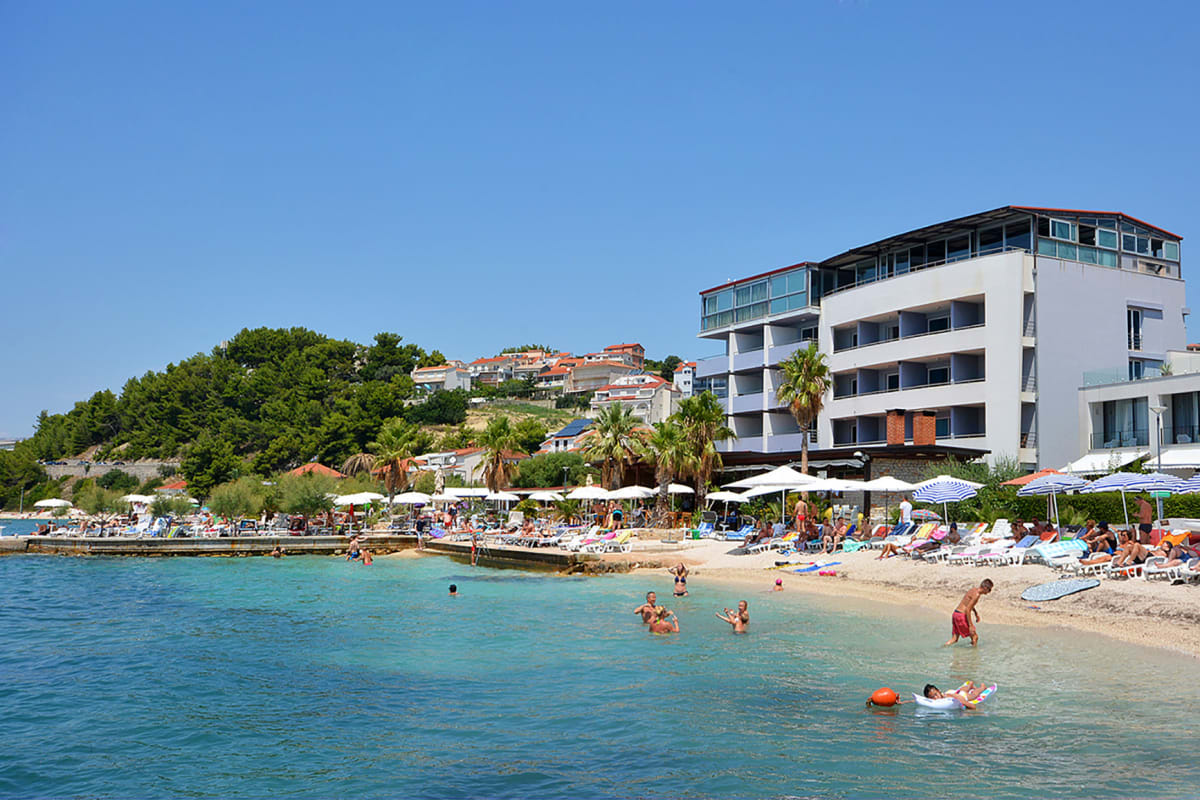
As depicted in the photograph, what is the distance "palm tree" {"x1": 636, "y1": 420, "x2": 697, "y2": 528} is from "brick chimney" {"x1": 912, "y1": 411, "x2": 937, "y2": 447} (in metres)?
9.45

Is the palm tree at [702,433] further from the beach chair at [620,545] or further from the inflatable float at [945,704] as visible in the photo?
the inflatable float at [945,704]

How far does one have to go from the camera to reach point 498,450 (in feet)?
161

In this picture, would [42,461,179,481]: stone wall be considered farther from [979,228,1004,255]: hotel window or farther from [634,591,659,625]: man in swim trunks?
[634,591,659,625]: man in swim trunks

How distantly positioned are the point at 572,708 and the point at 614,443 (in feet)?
97.1

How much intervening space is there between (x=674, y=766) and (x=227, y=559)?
34528 millimetres

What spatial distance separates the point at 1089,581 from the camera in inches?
771

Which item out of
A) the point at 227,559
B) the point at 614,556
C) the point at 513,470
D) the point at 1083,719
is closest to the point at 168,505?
the point at 227,559

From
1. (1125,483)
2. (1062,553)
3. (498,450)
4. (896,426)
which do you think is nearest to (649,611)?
(1062,553)

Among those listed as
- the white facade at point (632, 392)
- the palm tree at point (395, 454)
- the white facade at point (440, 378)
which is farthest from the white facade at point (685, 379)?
the palm tree at point (395, 454)

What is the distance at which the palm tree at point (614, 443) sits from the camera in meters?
42.5

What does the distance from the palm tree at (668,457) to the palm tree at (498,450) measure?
37.0 ft

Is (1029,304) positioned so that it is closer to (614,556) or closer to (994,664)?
(614,556)

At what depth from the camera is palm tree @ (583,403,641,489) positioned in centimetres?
4250

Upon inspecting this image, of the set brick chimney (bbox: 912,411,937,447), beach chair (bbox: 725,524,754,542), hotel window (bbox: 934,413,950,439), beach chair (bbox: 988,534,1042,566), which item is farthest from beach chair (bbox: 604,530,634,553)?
hotel window (bbox: 934,413,950,439)
